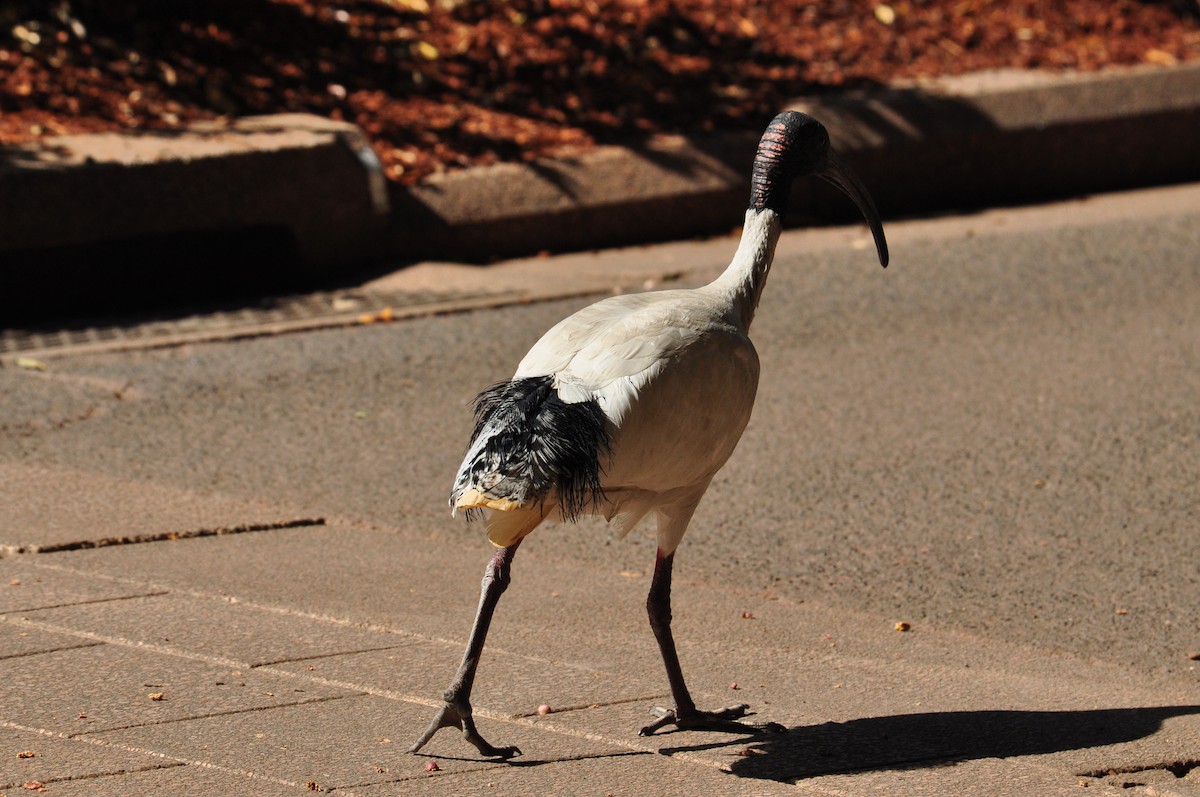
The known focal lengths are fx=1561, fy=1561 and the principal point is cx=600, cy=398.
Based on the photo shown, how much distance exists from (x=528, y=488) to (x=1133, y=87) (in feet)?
27.4

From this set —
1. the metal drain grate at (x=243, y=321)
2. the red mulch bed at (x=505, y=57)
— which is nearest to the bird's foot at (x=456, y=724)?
the metal drain grate at (x=243, y=321)

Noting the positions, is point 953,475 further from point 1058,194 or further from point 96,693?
point 1058,194

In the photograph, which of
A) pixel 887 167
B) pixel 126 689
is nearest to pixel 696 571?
pixel 126 689

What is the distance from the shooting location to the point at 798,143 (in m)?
4.76

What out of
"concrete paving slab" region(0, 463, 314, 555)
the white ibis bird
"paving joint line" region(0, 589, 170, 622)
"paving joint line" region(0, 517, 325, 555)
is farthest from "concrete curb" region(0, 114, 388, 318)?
the white ibis bird

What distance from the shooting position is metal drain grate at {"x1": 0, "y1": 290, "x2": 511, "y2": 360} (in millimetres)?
7914

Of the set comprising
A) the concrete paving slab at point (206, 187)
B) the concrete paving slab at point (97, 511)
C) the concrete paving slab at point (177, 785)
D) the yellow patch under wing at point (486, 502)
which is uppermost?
the yellow patch under wing at point (486, 502)

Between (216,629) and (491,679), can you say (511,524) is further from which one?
(216,629)

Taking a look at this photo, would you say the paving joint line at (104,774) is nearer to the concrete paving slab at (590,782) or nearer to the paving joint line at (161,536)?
the concrete paving slab at (590,782)

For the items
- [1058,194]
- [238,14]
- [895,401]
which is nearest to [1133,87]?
[1058,194]

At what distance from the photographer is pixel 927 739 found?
170 inches

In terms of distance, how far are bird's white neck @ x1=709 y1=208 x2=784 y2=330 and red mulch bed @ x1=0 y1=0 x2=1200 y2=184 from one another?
5.17 m

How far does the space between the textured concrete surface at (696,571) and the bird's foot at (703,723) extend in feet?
0.13

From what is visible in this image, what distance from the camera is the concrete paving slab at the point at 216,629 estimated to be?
15.4ft
